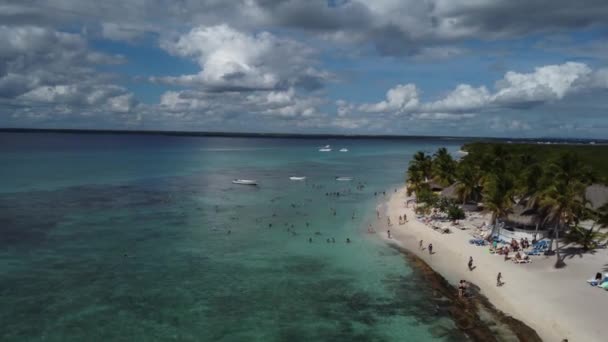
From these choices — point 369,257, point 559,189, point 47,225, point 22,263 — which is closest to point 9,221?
point 47,225

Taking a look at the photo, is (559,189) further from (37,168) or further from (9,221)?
(37,168)

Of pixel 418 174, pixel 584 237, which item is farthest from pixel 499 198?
pixel 418 174

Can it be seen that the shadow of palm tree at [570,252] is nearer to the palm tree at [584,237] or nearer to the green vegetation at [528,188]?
the green vegetation at [528,188]

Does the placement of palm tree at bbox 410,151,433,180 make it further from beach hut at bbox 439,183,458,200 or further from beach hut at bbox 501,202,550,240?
beach hut at bbox 501,202,550,240

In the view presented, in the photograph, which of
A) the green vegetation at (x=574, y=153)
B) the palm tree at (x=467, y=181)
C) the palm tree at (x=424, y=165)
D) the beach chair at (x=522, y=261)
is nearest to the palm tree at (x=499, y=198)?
the beach chair at (x=522, y=261)

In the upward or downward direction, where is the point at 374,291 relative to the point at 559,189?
downward

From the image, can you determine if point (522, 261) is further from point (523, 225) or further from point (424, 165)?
point (424, 165)
